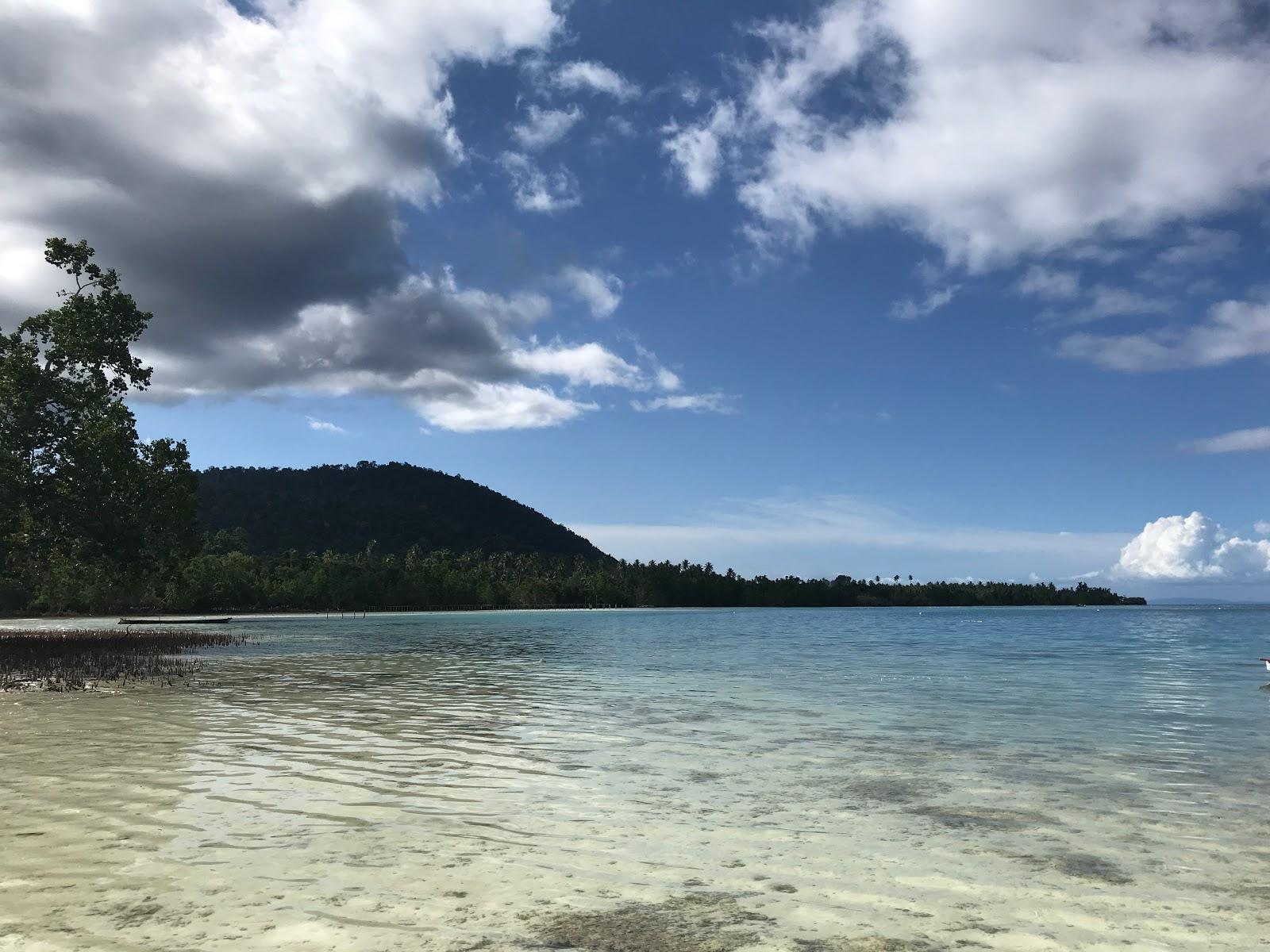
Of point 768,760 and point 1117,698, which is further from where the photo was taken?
point 1117,698

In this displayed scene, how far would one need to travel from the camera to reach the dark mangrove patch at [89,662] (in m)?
29.0

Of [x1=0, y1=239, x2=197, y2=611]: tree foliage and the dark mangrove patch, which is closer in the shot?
the dark mangrove patch

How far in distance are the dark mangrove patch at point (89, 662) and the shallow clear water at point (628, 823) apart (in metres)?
4.68

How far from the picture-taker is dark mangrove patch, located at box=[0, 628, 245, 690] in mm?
29000

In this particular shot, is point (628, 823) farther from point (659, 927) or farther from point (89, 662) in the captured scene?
point (89, 662)

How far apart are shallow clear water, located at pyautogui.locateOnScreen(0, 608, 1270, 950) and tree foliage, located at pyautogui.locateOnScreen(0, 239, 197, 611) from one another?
66.0 feet

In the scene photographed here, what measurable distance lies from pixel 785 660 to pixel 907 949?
39.6 m

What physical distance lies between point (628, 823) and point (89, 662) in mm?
34151

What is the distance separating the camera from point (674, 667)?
39906mm

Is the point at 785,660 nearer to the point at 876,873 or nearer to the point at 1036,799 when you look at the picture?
the point at 1036,799

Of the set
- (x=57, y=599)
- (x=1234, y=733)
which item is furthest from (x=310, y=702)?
(x=57, y=599)

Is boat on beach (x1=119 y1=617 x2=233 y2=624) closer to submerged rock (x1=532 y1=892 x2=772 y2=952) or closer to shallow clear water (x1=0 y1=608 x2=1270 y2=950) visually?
shallow clear water (x1=0 y1=608 x2=1270 y2=950)

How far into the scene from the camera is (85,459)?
41.3 meters

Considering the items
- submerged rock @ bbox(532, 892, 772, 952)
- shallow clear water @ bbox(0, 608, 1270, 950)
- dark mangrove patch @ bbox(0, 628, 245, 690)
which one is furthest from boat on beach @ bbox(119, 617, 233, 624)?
submerged rock @ bbox(532, 892, 772, 952)
